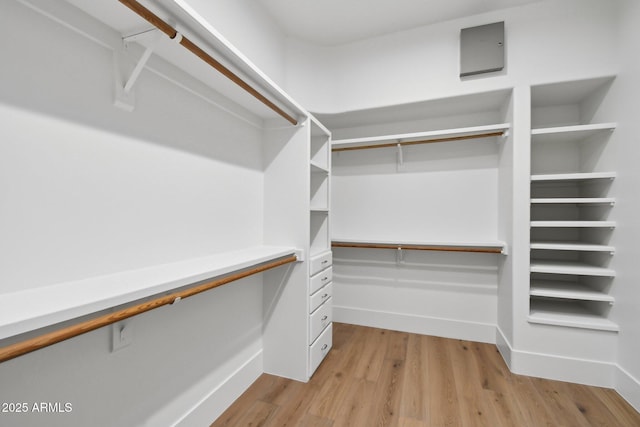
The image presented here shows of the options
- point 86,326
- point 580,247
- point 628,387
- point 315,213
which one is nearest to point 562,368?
point 628,387

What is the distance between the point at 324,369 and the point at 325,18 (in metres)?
2.82

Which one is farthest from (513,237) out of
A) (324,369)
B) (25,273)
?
(25,273)

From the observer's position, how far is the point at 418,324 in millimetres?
2721

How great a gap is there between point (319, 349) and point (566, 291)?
1.92 meters

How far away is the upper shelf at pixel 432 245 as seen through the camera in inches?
91.7

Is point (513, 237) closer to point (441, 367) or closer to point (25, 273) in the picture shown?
point (441, 367)

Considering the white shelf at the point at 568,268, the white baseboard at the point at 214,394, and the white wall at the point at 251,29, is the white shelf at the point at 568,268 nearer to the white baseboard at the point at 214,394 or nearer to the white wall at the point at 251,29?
the white baseboard at the point at 214,394

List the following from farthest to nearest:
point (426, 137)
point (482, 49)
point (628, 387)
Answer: point (426, 137) < point (482, 49) < point (628, 387)

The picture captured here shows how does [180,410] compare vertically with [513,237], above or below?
below

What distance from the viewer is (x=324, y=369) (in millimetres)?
2066

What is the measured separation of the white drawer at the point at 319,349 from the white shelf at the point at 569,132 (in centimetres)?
224

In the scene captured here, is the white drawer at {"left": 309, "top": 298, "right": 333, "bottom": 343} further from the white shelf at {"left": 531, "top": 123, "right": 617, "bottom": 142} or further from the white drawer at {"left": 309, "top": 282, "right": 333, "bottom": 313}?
the white shelf at {"left": 531, "top": 123, "right": 617, "bottom": 142}

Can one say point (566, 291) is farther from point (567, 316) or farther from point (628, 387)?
point (628, 387)

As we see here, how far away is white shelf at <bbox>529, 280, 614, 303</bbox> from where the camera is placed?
6.27ft
